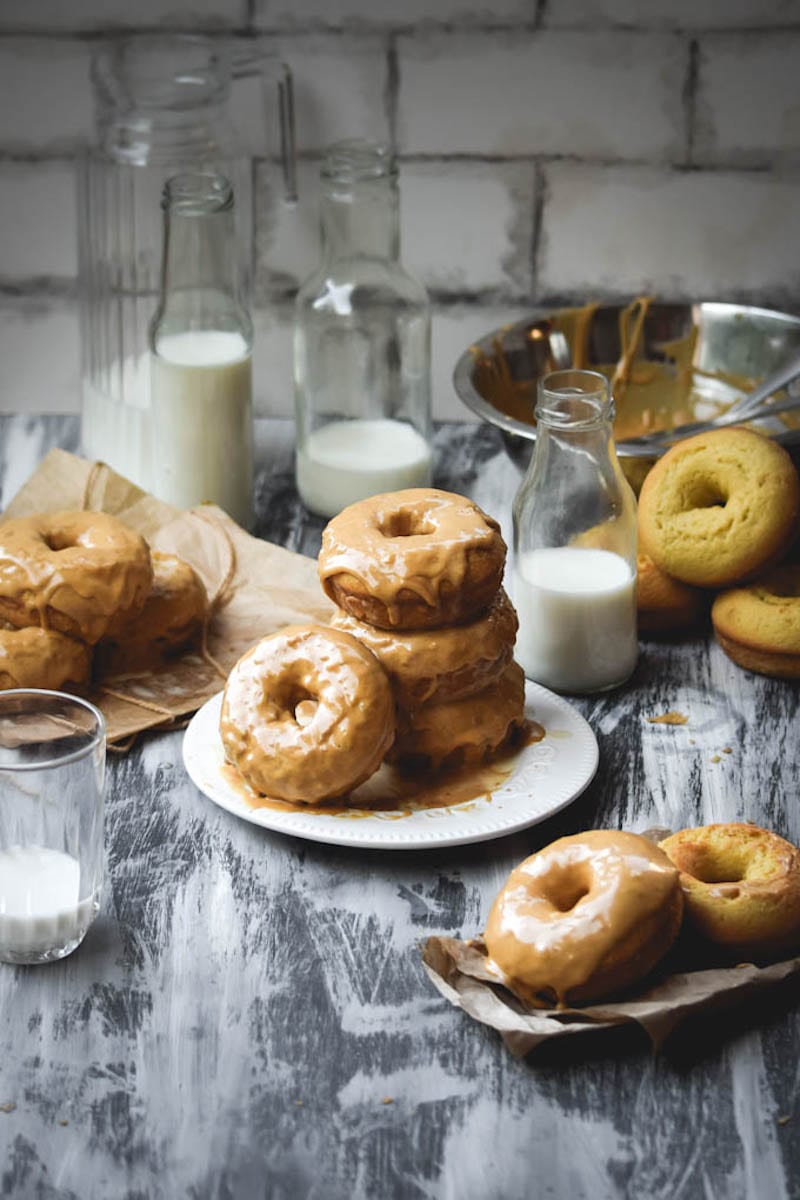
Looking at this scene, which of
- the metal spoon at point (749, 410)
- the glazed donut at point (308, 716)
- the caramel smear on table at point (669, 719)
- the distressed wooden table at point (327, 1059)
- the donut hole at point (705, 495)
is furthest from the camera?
the metal spoon at point (749, 410)

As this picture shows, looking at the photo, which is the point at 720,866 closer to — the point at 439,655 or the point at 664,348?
the point at 439,655

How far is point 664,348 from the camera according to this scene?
1.72 m

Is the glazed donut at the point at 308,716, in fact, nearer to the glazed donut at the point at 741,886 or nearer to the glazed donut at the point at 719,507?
the glazed donut at the point at 741,886

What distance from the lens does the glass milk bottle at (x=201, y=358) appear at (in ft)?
4.99

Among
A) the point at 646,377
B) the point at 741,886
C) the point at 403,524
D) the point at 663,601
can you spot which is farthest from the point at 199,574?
the point at 741,886

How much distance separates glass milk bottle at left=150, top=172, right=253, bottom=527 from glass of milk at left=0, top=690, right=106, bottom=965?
0.63 m

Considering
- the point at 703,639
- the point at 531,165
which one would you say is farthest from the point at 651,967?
the point at 531,165

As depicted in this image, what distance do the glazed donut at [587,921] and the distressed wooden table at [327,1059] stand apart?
0.04m

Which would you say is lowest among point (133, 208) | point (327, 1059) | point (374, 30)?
point (327, 1059)

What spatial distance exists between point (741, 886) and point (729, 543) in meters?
0.45

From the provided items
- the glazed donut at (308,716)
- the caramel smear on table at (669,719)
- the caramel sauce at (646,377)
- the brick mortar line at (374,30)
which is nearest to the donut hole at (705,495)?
the caramel smear on table at (669,719)

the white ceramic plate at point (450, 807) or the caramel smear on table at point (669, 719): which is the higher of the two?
the white ceramic plate at point (450, 807)

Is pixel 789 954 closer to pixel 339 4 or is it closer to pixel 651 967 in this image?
pixel 651 967

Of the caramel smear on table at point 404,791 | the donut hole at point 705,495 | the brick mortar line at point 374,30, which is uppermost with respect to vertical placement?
the brick mortar line at point 374,30
